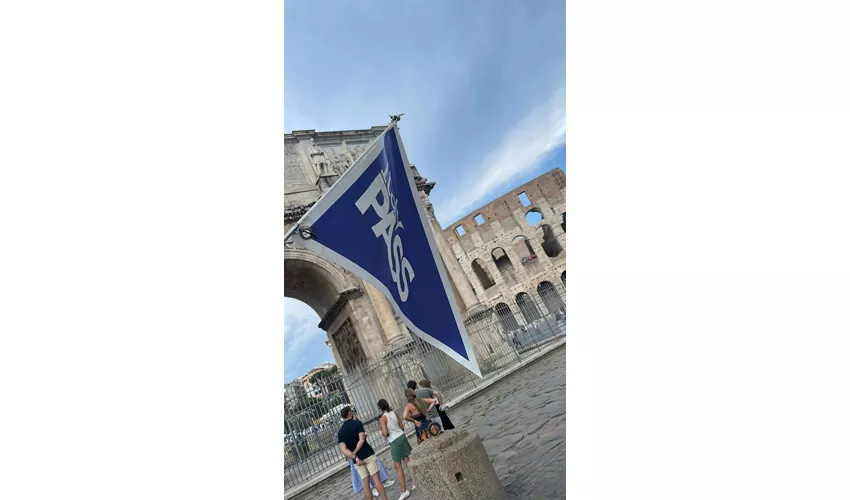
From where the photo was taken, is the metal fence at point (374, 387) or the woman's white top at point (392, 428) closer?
the woman's white top at point (392, 428)

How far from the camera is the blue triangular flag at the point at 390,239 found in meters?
3.05

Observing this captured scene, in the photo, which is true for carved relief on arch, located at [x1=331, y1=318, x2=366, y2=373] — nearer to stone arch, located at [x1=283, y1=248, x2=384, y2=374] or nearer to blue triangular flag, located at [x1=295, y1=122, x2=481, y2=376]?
stone arch, located at [x1=283, y1=248, x2=384, y2=374]

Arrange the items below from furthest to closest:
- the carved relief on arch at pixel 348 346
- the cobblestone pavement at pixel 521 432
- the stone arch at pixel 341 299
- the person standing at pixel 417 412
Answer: the carved relief on arch at pixel 348 346 → the stone arch at pixel 341 299 → the person standing at pixel 417 412 → the cobblestone pavement at pixel 521 432

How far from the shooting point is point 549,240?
3803cm

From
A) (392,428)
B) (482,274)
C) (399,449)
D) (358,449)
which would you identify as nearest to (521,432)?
(399,449)

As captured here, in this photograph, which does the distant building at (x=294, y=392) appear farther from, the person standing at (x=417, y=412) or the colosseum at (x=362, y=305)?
the person standing at (x=417, y=412)

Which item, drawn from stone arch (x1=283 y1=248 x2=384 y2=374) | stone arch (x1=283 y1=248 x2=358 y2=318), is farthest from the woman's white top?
stone arch (x1=283 y1=248 x2=358 y2=318)

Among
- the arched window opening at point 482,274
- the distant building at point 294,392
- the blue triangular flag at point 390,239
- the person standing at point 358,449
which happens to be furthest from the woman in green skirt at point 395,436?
the arched window opening at point 482,274

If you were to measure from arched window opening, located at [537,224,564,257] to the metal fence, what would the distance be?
21.0 m

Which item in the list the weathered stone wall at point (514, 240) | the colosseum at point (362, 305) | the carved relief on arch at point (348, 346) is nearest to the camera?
the colosseum at point (362, 305)

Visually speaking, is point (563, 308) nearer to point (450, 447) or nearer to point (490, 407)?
point (490, 407)

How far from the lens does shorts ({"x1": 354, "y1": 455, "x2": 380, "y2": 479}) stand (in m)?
4.88

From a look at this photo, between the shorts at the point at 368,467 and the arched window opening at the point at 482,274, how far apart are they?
3237cm

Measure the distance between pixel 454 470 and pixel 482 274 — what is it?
35.3 metres
